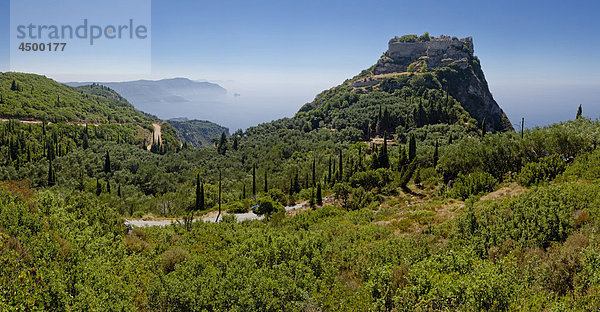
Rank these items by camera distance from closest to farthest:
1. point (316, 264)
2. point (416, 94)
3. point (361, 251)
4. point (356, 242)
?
point (316, 264) < point (361, 251) < point (356, 242) < point (416, 94)

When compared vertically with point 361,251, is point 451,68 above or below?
above

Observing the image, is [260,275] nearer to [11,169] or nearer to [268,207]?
[268,207]

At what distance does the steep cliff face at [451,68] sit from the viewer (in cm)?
13675

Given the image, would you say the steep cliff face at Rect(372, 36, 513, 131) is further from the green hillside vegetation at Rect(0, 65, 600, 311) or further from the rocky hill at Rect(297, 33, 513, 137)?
the green hillside vegetation at Rect(0, 65, 600, 311)

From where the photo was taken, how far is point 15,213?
510 inches

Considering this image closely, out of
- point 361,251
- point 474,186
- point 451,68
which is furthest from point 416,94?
point 361,251

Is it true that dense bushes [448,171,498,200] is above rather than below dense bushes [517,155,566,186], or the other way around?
below

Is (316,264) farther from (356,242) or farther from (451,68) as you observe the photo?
(451,68)

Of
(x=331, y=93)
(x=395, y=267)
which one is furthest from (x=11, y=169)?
(x=331, y=93)

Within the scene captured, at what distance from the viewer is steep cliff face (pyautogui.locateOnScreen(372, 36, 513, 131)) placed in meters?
137

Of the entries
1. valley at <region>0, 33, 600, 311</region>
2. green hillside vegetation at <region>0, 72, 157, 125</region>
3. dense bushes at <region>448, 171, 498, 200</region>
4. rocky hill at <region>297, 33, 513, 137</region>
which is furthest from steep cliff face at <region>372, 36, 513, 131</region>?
green hillside vegetation at <region>0, 72, 157, 125</region>

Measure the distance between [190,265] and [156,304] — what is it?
2392 mm

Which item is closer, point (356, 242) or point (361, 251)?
point (361, 251)

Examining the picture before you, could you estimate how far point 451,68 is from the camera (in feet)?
481
